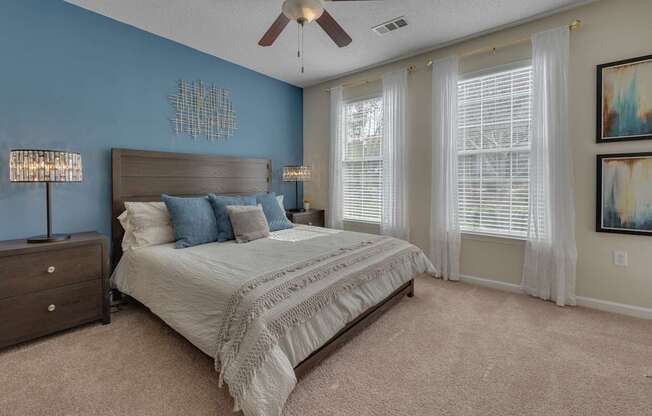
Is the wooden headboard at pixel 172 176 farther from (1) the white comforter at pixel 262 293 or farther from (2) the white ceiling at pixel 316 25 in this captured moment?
(2) the white ceiling at pixel 316 25

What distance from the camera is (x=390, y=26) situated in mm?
3094

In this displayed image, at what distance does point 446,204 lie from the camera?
3588mm

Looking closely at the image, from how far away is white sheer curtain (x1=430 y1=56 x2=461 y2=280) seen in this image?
3.51 metres

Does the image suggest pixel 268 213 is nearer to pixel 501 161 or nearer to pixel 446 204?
pixel 446 204

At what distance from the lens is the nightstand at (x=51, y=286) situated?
6.92 ft

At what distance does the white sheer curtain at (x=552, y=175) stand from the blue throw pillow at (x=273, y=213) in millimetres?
2660

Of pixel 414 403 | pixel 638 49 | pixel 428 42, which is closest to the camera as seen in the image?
pixel 414 403

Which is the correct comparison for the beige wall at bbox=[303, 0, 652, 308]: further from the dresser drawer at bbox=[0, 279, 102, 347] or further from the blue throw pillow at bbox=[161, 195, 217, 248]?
the dresser drawer at bbox=[0, 279, 102, 347]

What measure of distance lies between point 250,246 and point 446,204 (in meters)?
2.30

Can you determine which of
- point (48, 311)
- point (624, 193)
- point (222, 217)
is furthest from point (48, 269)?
point (624, 193)

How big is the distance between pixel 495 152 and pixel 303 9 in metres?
2.46

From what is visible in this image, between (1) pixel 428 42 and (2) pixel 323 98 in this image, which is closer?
(1) pixel 428 42

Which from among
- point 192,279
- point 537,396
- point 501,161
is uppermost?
point 501,161

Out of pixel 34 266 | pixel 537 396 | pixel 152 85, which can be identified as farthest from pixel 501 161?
pixel 34 266
